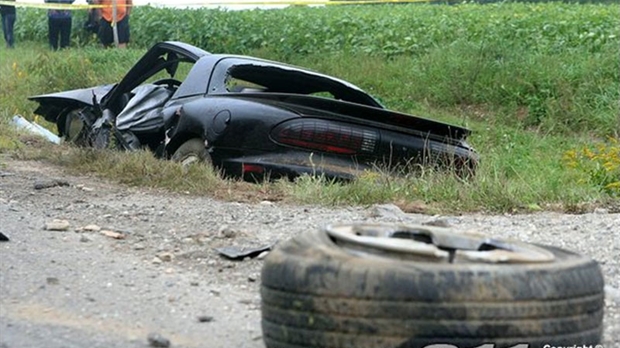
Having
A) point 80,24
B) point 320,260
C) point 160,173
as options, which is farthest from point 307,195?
point 80,24

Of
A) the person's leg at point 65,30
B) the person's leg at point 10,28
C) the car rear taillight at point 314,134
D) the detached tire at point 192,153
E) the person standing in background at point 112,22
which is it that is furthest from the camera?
the person's leg at point 10,28

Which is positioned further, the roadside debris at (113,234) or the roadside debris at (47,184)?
the roadside debris at (47,184)

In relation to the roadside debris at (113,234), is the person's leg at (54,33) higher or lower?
lower

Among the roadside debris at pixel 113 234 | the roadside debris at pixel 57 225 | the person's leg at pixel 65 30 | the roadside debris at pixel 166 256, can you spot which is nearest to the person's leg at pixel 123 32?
the person's leg at pixel 65 30

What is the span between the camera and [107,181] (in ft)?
30.8

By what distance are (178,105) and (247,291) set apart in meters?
4.31

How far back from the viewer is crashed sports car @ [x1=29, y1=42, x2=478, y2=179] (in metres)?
8.52

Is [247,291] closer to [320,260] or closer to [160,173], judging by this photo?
[320,260]

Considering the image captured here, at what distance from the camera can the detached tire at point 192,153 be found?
895 cm

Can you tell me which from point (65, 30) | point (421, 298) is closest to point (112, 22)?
point (65, 30)

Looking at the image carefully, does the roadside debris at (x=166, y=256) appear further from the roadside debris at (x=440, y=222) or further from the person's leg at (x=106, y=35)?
the person's leg at (x=106, y=35)

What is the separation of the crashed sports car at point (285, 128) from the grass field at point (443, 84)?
21 centimetres

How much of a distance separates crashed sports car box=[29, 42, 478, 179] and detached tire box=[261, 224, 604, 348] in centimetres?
473

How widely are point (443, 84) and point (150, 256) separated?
11773 mm
